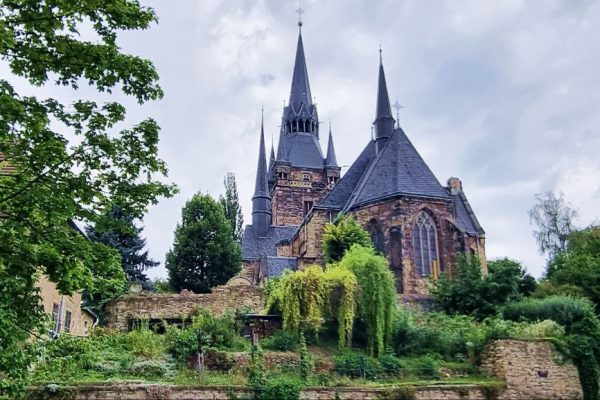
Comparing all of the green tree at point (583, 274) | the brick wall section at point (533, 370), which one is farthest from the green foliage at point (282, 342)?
the green tree at point (583, 274)

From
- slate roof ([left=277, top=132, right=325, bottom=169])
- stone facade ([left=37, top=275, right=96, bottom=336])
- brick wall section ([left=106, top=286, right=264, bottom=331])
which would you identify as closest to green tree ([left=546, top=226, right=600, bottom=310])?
brick wall section ([left=106, top=286, right=264, bottom=331])

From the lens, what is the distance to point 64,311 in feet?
71.5

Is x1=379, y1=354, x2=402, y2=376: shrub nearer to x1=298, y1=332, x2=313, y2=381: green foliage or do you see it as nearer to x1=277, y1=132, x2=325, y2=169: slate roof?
x1=298, y1=332, x2=313, y2=381: green foliage

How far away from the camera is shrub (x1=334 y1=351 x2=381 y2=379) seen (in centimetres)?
1859

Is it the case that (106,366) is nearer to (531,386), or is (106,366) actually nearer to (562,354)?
(531,386)

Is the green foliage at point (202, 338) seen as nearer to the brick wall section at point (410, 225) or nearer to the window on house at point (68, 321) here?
the window on house at point (68, 321)

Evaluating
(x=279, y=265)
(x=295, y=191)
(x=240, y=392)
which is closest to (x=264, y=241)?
(x=295, y=191)

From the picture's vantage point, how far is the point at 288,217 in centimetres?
6153

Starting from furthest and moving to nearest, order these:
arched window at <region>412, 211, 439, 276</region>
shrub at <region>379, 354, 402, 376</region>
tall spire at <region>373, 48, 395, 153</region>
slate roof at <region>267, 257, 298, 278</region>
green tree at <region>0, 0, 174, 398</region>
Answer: tall spire at <region>373, 48, 395, 153</region>
slate roof at <region>267, 257, 298, 278</region>
arched window at <region>412, 211, 439, 276</region>
shrub at <region>379, 354, 402, 376</region>
green tree at <region>0, 0, 174, 398</region>

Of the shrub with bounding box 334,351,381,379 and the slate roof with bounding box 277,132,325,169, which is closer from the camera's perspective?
the shrub with bounding box 334,351,381,379

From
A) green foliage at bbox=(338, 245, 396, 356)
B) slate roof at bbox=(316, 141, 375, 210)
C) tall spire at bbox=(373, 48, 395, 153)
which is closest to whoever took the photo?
green foliage at bbox=(338, 245, 396, 356)

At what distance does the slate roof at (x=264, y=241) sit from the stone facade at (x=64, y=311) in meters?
27.2

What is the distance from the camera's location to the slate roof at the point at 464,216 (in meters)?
37.2

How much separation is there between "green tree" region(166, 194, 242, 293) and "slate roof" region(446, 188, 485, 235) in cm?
1348
